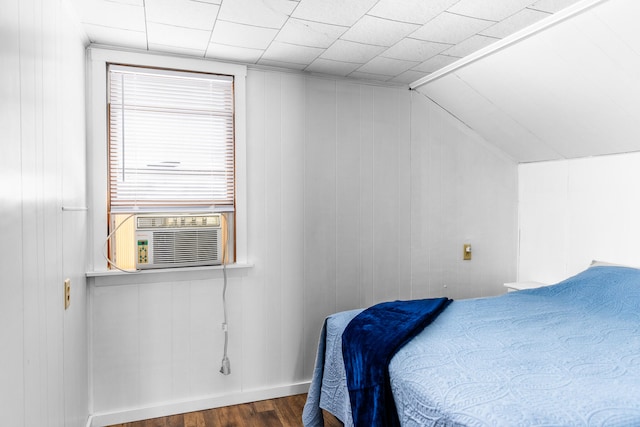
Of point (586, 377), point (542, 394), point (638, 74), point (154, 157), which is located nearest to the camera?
point (542, 394)

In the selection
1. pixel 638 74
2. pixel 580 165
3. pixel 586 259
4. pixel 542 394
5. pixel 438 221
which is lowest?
pixel 542 394

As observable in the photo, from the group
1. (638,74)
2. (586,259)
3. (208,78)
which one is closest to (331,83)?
(208,78)

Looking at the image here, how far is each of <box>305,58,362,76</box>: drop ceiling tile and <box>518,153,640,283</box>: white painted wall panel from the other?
179 cm

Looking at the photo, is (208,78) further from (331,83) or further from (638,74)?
(638,74)

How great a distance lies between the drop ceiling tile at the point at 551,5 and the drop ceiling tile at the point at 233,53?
1.54 m

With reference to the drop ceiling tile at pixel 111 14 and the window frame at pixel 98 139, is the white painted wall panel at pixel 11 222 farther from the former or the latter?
the window frame at pixel 98 139

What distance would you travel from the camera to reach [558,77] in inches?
106

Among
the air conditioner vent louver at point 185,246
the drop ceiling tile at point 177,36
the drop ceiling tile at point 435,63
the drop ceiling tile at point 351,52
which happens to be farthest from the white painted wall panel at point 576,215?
the drop ceiling tile at point 177,36

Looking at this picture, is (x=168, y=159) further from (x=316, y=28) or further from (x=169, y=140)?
(x=316, y=28)

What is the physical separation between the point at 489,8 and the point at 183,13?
1.50m

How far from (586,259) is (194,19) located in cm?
309

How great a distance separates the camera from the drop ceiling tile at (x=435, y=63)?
2.93 metres

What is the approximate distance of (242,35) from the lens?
2.55 metres

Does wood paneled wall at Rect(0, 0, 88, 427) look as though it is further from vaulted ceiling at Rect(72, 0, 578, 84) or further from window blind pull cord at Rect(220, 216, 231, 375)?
window blind pull cord at Rect(220, 216, 231, 375)
